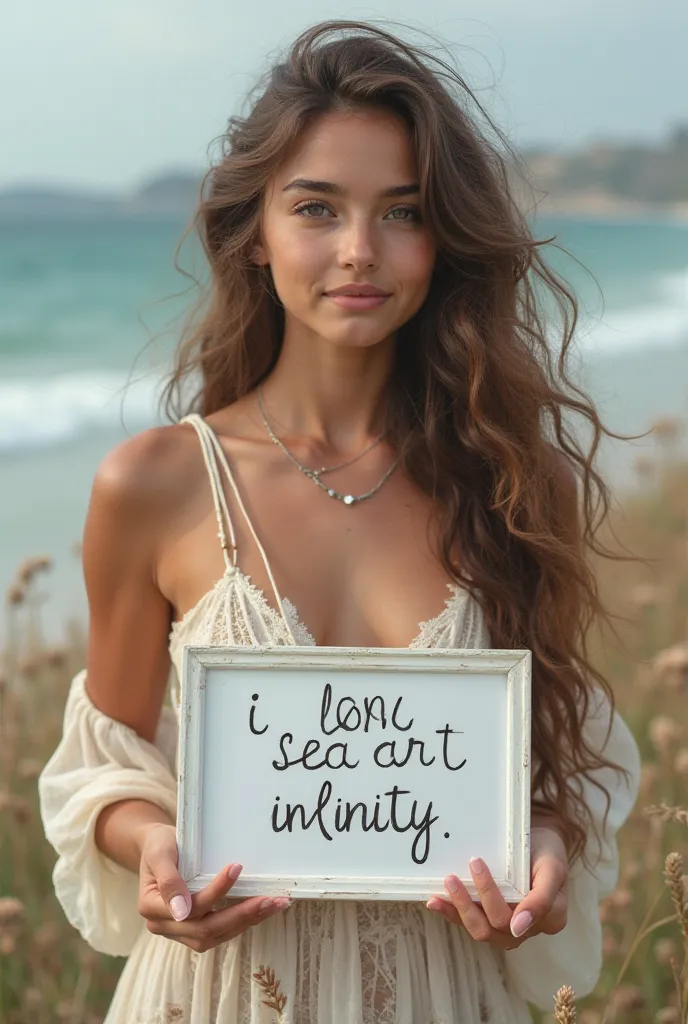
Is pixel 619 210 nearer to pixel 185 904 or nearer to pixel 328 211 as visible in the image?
pixel 328 211

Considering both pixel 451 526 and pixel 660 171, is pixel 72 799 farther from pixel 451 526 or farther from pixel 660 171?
pixel 660 171

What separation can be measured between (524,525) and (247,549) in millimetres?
483

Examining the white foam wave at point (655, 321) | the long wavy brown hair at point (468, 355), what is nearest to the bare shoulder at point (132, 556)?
the long wavy brown hair at point (468, 355)

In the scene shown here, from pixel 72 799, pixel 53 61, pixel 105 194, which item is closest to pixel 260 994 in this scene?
pixel 72 799

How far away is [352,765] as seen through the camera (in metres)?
1.65

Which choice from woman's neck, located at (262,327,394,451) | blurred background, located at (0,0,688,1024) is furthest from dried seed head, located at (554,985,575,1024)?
woman's neck, located at (262,327,394,451)

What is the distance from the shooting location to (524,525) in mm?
2104

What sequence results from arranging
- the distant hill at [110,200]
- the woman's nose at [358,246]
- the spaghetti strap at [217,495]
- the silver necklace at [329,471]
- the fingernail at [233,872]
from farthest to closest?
1. the distant hill at [110,200]
2. the silver necklace at [329,471]
3. the spaghetti strap at [217,495]
4. the woman's nose at [358,246]
5. the fingernail at [233,872]

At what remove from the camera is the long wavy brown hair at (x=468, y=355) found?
197 cm

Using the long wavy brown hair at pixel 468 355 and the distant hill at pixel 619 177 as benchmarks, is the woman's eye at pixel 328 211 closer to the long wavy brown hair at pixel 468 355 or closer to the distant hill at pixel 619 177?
the long wavy brown hair at pixel 468 355

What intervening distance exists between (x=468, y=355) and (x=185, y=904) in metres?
1.03

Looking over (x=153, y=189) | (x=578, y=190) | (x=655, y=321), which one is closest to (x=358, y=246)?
(x=655, y=321)

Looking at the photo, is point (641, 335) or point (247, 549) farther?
point (641, 335)

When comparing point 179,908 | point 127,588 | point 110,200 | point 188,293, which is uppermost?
point 110,200
